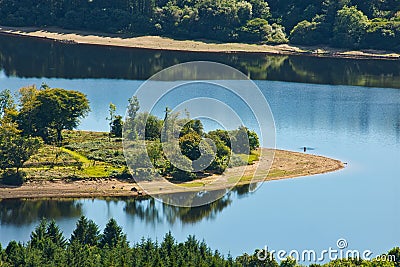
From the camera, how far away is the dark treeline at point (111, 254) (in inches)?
1727

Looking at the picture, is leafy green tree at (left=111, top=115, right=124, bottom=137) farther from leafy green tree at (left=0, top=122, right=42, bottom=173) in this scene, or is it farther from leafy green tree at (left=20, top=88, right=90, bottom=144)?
leafy green tree at (left=0, top=122, right=42, bottom=173)

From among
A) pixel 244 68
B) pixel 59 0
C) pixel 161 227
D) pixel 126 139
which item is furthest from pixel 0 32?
pixel 161 227

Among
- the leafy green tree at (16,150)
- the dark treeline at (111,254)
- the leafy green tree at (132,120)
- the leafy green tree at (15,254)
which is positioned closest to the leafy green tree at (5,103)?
the leafy green tree at (132,120)

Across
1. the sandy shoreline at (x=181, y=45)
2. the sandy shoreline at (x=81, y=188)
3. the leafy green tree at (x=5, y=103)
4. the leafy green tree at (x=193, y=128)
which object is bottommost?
the sandy shoreline at (x=81, y=188)

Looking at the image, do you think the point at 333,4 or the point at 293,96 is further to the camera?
the point at 333,4

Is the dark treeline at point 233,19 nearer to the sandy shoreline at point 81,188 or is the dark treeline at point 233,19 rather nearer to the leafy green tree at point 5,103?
the leafy green tree at point 5,103

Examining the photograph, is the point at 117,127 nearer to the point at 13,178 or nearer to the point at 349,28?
the point at 13,178

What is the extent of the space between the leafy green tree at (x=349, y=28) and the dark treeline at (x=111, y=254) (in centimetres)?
7536

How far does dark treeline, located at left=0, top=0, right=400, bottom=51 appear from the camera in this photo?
395ft

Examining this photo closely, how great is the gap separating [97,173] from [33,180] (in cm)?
407

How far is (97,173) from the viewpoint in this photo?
6347cm

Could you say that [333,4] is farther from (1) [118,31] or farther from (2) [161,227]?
(2) [161,227]

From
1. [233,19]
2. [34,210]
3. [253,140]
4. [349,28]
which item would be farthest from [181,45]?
[34,210]

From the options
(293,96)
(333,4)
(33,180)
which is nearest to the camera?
(33,180)
